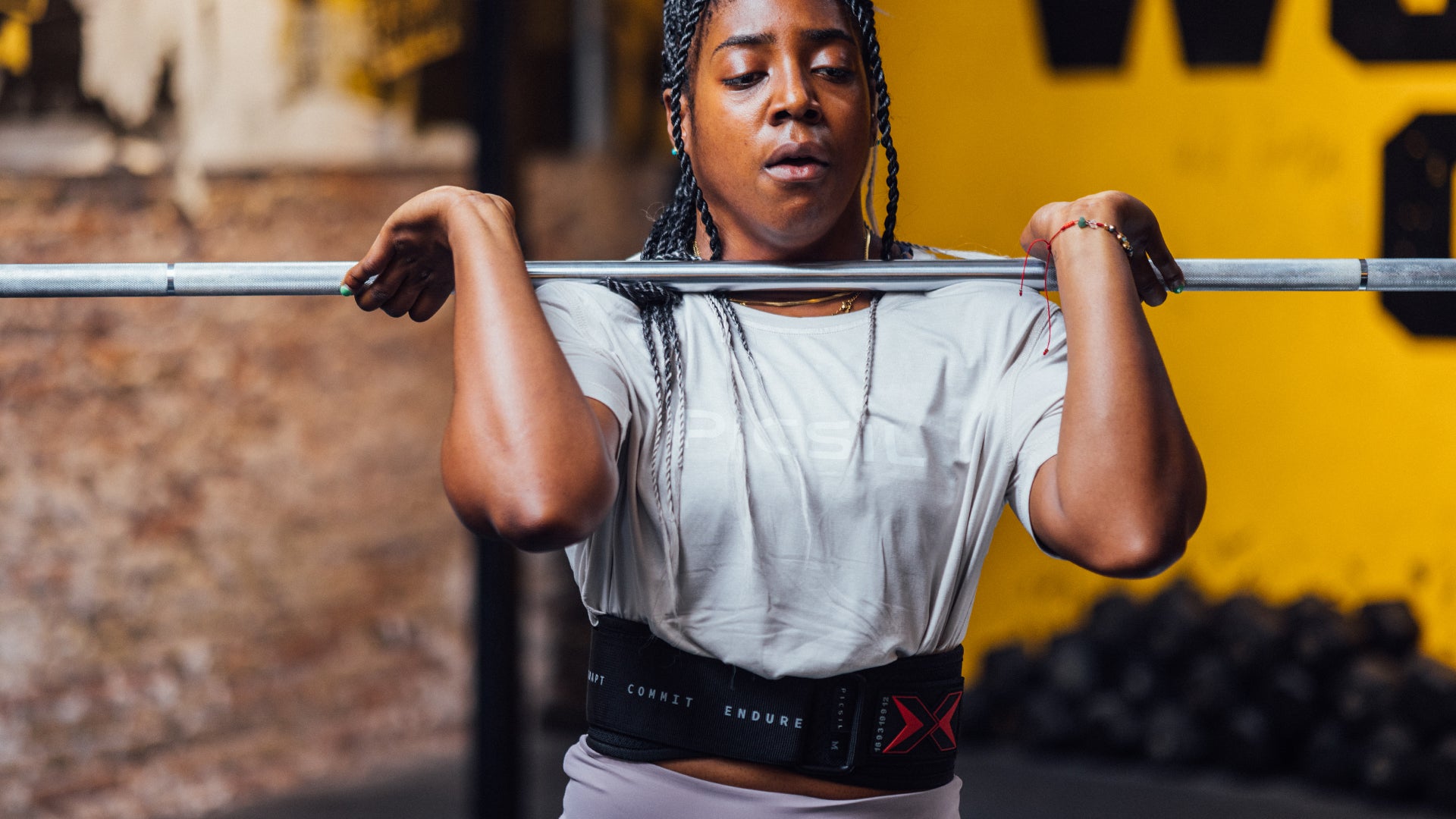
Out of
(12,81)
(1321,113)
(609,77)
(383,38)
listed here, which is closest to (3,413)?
(12,81)

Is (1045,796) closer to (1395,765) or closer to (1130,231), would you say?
(1395,765)

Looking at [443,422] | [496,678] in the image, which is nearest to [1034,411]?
[496,678]

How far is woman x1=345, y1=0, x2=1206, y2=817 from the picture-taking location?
900 mm

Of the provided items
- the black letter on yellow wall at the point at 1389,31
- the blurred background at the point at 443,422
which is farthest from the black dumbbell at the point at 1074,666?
the black letter on yellow wall at the point at 1389,31

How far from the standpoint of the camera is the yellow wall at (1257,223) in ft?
9.22

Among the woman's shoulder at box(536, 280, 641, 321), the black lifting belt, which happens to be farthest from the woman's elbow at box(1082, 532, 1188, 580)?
the woman's shoulder at box(536, 280, 641, 321)

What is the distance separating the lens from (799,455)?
970mm

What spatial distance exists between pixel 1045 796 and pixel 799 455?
7.35 feet

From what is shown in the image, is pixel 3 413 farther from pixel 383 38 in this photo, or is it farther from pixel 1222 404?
pixel 1222 404

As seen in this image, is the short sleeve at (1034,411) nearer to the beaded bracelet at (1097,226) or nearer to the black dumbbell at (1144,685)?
the beaded bracelet at (1097,226)

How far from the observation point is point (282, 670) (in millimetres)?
2998

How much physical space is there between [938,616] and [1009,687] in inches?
93.1

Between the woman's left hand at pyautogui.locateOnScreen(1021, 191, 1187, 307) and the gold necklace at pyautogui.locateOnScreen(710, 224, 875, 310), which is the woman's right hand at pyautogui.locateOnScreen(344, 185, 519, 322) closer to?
the gold necklace at pyautogui.locateOnScreen(710, 224, 875, 310)

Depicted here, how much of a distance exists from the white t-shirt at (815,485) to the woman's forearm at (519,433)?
0.22 ft
